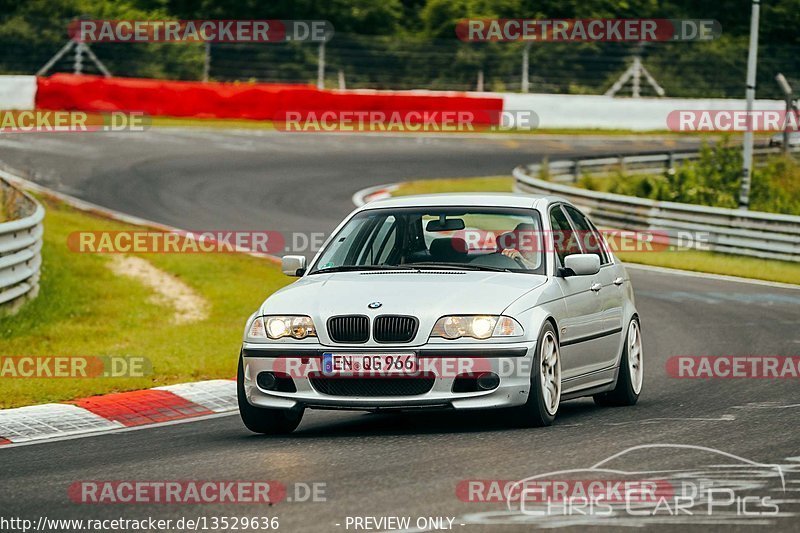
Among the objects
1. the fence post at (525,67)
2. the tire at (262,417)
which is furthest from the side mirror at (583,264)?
the fence post at (525,67)

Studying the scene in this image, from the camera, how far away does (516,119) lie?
43656 mm

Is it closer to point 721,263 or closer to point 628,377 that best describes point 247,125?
point 721,263

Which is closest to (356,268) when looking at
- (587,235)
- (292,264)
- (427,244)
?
(292,264)

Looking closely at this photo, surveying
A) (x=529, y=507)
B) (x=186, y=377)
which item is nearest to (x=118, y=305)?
(x=186, y=377)

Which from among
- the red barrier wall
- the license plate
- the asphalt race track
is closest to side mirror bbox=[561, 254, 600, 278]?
the asphalt race track

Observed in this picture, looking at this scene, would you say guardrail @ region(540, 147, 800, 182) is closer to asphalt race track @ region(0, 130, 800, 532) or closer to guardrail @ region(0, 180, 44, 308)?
asphalt race track @ region(0, 130, 800, 532)

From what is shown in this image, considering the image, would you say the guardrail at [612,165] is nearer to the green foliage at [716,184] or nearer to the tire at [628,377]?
the green foliage at [716,184]

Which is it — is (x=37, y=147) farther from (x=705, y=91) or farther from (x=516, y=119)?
(x=705, y=91)

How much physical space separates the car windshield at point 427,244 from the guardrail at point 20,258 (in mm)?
6201

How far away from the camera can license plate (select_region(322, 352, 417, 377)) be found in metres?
8.59

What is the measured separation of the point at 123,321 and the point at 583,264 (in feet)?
26.6

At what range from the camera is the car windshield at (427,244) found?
9703 millimetres

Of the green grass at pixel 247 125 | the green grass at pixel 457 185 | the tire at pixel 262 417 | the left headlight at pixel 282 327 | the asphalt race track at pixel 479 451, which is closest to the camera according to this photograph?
the asphalt race track at pixel 479 451

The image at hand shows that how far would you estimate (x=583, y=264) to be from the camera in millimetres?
9523
